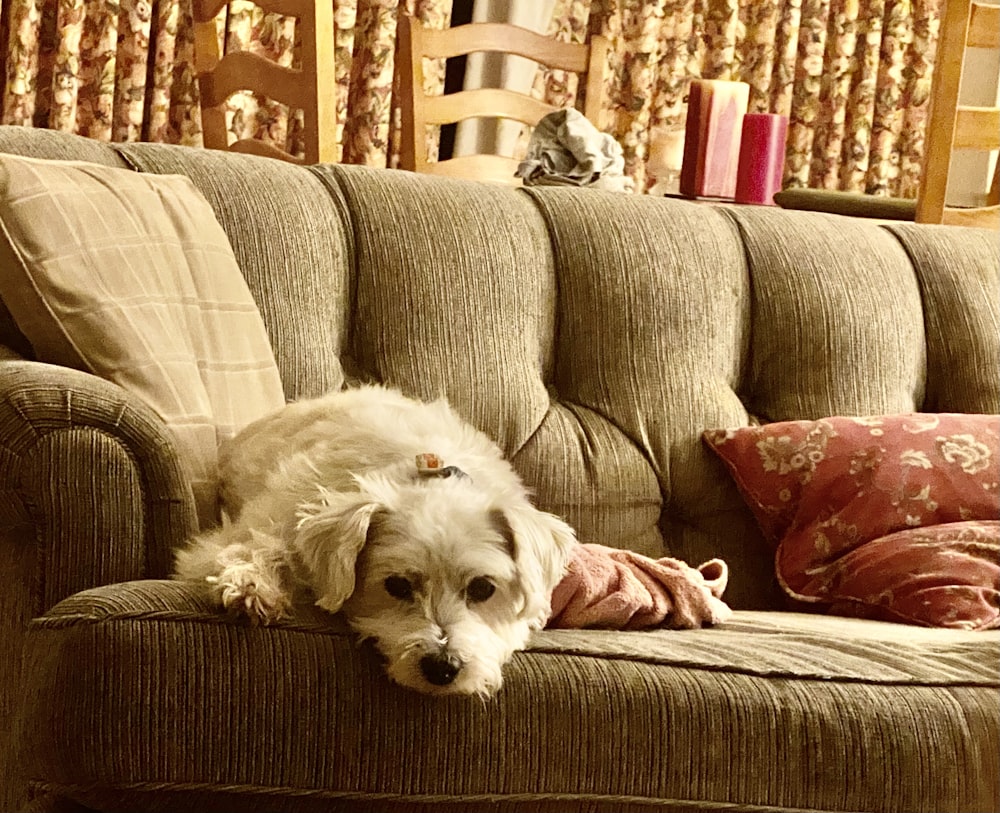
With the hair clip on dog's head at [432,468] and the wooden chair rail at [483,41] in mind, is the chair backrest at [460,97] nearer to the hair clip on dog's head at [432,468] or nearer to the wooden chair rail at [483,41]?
the wooden chair rail at [483,41]

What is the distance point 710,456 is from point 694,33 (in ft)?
9.27

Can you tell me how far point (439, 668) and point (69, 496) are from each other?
0.47m

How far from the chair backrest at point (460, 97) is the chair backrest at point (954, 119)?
1.01 metres

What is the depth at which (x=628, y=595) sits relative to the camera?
71.4 inches

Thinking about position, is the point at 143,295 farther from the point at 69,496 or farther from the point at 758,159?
the point at 758,159

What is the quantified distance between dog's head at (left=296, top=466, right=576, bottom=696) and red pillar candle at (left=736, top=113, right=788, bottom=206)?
1879 mm

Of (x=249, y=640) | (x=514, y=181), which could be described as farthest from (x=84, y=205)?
(x=514, y=181)

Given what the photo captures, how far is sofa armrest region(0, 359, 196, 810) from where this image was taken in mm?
1479

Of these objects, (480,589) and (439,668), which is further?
(480,589)

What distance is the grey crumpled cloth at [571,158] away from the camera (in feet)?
10.2

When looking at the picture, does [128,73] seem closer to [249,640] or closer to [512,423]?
[512,423]

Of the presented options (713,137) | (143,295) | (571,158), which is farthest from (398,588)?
(713,137)

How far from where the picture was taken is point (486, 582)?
1.66 metres

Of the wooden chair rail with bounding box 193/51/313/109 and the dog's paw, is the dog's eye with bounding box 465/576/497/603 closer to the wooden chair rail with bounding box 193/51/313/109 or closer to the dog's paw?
the dog's paw
